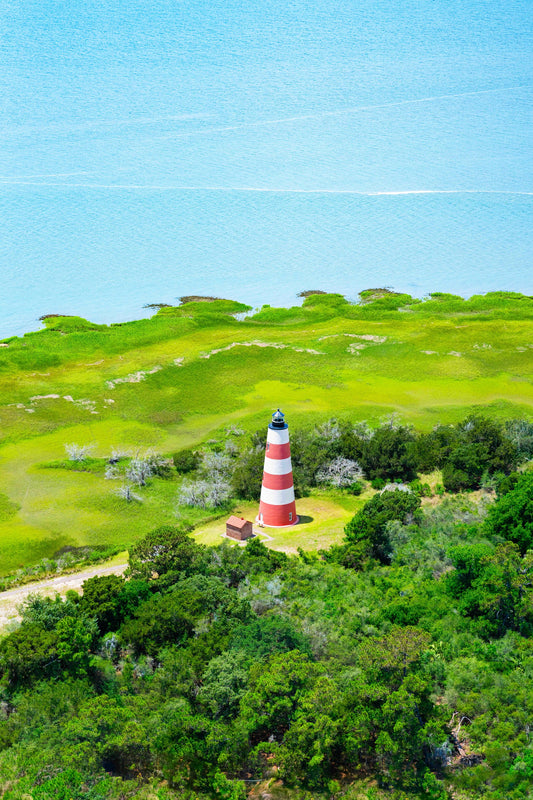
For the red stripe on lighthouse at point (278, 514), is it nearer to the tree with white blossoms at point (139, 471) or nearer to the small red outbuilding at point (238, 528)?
Answer: the small red outbuilding at point (238, 528)

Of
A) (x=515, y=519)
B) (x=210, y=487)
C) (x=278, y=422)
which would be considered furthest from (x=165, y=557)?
(x=515, y=519)

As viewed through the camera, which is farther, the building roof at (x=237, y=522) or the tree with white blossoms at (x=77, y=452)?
the tree with white blossoms at (x=77, y=452)

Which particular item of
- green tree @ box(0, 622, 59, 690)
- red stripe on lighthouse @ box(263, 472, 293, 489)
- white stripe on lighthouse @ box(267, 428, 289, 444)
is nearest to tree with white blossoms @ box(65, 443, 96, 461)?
red stripe on lighthouse @ box(263, 472, 293, 489)

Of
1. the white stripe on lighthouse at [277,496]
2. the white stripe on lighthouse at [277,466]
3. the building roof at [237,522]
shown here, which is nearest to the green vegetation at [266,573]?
the building roof at [237,522]

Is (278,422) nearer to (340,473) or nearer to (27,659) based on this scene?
(340,473)

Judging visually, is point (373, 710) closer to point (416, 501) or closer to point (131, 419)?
point (416, 501)

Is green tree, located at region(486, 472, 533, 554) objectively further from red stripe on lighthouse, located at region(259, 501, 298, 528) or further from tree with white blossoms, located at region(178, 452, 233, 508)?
tree with white blossoms, located at region(178, 452, 233, 508)

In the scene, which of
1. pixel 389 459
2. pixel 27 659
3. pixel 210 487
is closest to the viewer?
pixel 27 659
